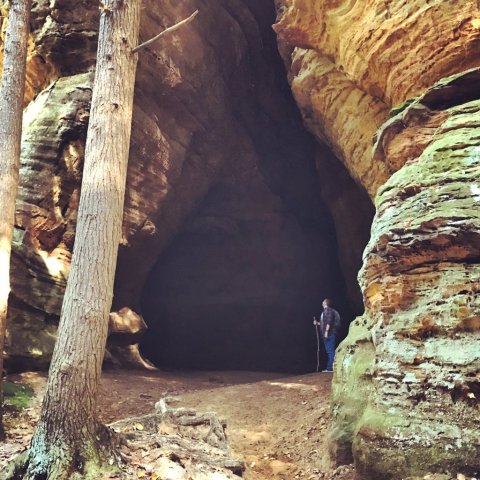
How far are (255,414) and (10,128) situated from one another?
21.5ft

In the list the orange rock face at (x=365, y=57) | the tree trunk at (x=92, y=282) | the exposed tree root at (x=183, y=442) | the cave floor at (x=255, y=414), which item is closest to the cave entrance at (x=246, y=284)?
the orange rock face at (x=365, y=57)

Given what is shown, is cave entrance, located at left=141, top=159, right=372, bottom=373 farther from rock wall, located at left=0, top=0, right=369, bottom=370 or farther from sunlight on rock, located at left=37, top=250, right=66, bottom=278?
sunlight on rock, located at left=37, top=250, right=66, bottom=278

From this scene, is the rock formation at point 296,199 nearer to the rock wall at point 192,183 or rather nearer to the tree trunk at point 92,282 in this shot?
the rock wall at point 192,183

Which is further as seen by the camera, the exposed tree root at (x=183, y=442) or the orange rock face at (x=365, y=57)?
the orange rock face at (x=365, y=57)

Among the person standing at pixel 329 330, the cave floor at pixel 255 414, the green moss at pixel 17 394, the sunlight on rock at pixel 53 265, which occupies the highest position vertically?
the sunlight on rock at pixel 53 265

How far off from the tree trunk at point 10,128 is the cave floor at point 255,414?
1.87 metres

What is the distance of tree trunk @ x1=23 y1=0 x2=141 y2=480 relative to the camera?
4402 millimetres

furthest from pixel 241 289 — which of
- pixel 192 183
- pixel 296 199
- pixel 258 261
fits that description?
pixel 192 183

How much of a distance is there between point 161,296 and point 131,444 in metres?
12.7

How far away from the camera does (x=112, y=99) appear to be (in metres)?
6.03

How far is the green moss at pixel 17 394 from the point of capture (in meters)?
7.05

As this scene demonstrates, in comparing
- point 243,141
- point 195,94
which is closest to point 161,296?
point 243,141

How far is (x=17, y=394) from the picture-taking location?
733cm

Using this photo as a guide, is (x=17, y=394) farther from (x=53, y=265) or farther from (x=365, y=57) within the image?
(x=365, y=57)
